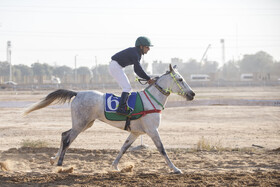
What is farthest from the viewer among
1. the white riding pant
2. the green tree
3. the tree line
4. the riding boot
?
the green tree

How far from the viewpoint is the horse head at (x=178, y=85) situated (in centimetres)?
935

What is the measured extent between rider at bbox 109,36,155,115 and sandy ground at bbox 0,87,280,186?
1591mm

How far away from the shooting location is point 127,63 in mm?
9359

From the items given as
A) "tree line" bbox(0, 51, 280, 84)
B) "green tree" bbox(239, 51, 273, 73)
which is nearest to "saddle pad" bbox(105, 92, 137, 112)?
"tree line" bbox(0, 51, 280, 84)

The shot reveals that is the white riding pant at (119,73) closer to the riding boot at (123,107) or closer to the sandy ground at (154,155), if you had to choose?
the riding boot at (123,107)

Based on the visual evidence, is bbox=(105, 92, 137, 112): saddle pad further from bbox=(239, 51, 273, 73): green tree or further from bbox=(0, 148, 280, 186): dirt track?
bbox=(239, 51, 273, 73): green tree

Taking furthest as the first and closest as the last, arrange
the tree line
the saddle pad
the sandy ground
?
the tree line, the saddle pad, the sandy ground

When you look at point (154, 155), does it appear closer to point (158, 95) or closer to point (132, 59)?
point (158, 95)

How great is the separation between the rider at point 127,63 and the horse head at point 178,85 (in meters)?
0.41

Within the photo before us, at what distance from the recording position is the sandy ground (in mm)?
7926

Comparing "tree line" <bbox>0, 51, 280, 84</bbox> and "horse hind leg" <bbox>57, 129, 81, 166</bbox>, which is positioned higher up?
"tree line" <bbox>0, 51, 280, 84</bbox>

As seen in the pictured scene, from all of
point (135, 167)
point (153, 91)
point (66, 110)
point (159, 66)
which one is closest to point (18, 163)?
point (135, 167)

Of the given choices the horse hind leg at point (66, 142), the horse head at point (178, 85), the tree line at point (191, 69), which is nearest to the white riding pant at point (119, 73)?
the horse head at point (178, 85)

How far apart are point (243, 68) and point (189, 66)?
18.0 metres
